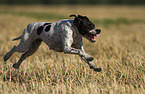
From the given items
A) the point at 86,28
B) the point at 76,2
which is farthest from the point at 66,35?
the point at 76,2

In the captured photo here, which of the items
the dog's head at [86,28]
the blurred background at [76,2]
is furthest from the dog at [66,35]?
the blurred background at [76,2]

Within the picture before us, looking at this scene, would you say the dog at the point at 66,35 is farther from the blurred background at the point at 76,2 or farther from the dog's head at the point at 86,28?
the blurred background at the point at 76,2

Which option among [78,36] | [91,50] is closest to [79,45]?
[78,36]

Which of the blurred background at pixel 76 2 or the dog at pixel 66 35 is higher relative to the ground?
the blurred background at pixel 76 2

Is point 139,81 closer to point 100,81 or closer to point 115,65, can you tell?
point 100,81

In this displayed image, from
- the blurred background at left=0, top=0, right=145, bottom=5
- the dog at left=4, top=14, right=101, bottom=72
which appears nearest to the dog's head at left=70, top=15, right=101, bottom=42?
the dog at left=4, top=14, right=101, bottom=72

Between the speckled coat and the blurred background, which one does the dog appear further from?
the blurred background

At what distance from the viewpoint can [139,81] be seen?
8.65 feet

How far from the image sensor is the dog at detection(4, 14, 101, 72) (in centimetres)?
241

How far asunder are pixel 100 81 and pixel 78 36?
0.76 m

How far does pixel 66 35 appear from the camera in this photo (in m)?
2.44

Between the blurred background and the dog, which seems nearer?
the dog

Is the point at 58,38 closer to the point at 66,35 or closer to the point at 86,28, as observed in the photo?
the point at 66,35

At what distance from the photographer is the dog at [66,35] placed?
2412 mm
